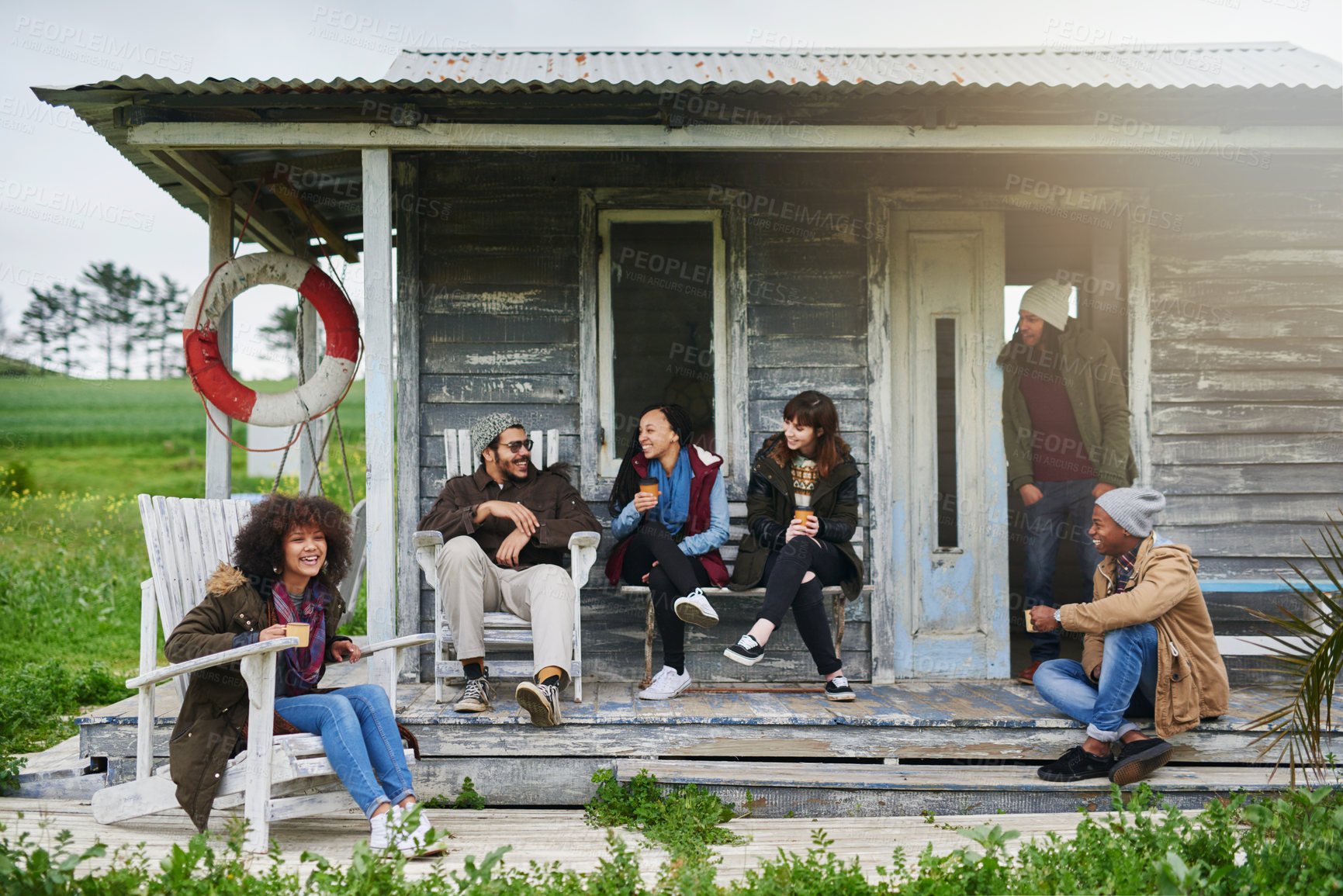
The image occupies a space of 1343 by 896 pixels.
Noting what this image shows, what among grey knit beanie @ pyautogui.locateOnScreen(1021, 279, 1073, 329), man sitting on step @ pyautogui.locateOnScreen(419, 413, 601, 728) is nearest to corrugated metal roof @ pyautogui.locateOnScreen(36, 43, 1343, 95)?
grey knit beanie @ pyautogui.locateOnScreen(1021, 279, 1073, 329)

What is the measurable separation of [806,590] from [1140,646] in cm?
115

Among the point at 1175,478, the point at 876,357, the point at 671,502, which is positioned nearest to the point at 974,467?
the point at 876,357

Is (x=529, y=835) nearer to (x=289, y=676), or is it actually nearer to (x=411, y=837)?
(x=411, y=837)

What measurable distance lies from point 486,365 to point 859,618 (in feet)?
6.77

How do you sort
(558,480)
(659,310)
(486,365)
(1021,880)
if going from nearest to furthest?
1. (1021,880)
2. (558,480)
3. (486,365)
4. (659,310)

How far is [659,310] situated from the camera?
4781mm

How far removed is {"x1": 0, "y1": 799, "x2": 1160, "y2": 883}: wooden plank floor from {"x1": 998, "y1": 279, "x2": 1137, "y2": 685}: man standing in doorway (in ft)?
4.98

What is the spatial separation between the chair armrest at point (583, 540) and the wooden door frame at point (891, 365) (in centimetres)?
140

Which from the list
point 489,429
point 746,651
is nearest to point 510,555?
point 489,429

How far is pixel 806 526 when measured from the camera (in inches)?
138

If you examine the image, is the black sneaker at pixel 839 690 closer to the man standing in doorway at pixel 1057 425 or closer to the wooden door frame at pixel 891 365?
the wooden door frame at pixel 891 365

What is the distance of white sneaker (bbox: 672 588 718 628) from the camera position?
3.32 metres

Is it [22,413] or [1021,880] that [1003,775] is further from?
[22,413]

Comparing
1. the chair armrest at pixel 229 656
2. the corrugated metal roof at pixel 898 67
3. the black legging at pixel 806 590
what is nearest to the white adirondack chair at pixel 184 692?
the chair armrest at pixel 229 656
